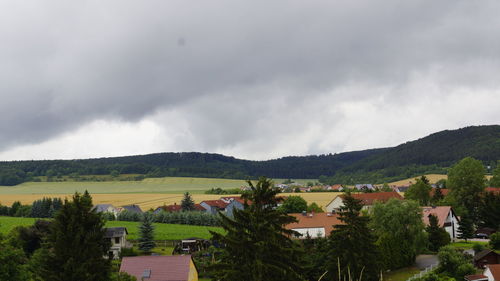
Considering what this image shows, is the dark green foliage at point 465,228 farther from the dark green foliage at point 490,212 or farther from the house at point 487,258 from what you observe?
the house at point 487,258

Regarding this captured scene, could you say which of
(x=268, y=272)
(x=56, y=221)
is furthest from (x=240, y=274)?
(x=56, y=221)

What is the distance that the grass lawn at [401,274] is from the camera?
48.7 meters

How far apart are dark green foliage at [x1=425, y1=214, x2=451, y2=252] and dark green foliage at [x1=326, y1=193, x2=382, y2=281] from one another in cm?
3127

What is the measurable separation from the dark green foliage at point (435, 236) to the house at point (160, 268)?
1473 inches

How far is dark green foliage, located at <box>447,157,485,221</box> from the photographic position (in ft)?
291

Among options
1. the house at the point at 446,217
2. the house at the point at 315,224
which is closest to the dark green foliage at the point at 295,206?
the house at the point at 315,224

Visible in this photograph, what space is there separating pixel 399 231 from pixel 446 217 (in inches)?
850

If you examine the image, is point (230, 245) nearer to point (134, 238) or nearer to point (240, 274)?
point (240, 274)

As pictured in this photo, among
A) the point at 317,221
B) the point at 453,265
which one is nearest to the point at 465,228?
the point at 317,221

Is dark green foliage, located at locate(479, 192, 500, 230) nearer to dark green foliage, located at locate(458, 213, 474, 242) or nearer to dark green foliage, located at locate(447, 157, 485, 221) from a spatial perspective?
dark green foliage, located at locate(458, 213, 474, 242)

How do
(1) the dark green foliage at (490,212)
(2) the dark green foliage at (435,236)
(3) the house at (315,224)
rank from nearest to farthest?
(2) the dark green foliage at (435,236) → (3) the house at (315,224) → (1) the dark green foliage at (490,212)

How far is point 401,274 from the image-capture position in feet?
167

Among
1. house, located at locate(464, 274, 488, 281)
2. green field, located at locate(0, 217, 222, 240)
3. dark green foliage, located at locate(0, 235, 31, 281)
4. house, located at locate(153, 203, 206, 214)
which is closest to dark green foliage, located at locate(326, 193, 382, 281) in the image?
house, located at locate(464, 274, 488, 281)

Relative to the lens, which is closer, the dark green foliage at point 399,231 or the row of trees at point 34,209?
the dark green foliage at point 399,231
